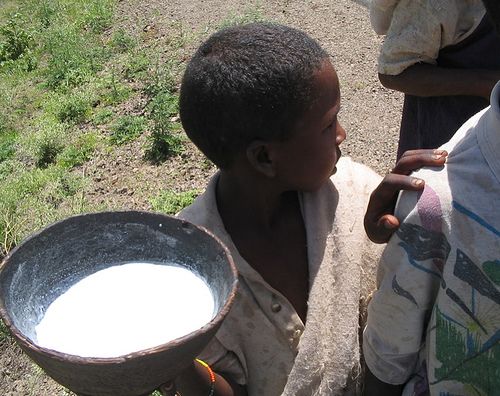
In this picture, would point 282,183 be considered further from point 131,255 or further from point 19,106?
point 19,106

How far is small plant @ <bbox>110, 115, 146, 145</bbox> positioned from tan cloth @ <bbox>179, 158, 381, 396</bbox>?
2.93m

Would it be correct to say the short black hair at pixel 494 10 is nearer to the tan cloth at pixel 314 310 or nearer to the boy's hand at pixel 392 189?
the boy's hand at pixel 392 189

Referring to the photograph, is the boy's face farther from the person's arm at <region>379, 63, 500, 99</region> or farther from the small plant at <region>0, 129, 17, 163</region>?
the small plant at <region>0, 129, 17, 163</region>

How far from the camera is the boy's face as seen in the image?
1552 millimetres

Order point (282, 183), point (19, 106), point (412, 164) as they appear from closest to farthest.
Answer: point (412, 164)
point (282, 183)
point (19, 106)

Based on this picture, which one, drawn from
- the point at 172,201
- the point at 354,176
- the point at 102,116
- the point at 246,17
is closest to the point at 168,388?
the point at 354,176

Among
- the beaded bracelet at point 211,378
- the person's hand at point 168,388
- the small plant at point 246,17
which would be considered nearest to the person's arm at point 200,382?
the beaded bracelet at point 211,378

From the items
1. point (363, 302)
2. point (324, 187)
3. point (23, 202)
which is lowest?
point (23, 202)

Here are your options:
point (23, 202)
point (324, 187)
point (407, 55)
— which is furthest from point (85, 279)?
point (23, 202)

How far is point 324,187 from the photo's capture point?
1.74 meters

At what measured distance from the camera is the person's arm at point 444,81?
1976mm

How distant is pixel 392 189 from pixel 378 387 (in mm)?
468

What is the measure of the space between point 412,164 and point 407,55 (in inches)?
29.1

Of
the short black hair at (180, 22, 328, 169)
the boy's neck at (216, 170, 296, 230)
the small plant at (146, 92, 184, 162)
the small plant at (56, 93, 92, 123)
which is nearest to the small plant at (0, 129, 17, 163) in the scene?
the small plant at (56, 93, 92, 123)
